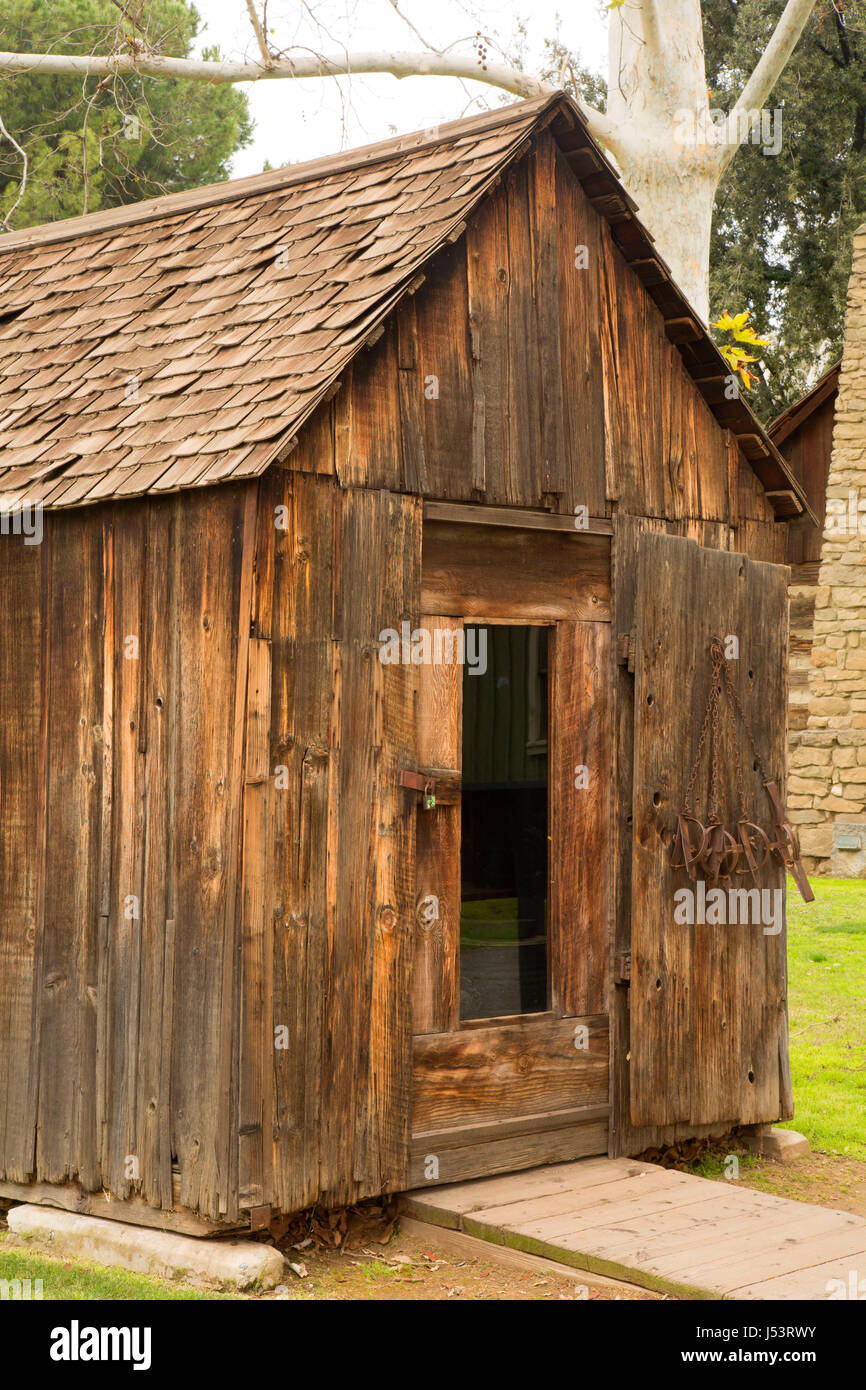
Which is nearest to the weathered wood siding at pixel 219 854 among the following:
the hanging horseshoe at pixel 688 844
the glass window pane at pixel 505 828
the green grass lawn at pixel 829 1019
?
the glass window pane at pixel 505 828

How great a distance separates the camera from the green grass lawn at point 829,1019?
7.78 m

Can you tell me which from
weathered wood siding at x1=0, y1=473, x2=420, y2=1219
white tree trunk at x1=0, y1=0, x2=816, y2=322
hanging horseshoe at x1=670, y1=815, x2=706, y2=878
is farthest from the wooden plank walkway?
white tree trunk at x1=0, y1=0, x2=816, y2=322

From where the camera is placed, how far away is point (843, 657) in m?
16.5

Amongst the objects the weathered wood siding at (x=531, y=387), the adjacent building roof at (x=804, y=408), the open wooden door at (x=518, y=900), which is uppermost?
Answer: the adjacent building roof at (x=804, y=408)

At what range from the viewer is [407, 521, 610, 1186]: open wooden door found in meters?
5.75

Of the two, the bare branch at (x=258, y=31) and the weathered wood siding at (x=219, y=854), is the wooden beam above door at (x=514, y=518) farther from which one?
the bare branch at (x=258, y=31)

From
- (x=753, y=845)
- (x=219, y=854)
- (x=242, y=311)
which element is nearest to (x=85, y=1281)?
(x=219, y=854)

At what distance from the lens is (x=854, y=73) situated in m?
22.4

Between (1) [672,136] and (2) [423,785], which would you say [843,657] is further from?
(2) [423,785]

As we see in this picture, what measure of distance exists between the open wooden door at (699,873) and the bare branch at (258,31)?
7.10 m

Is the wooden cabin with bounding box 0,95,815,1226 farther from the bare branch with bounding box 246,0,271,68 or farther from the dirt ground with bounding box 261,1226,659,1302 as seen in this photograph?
the bare branch with bounding box 246,0,271,68
